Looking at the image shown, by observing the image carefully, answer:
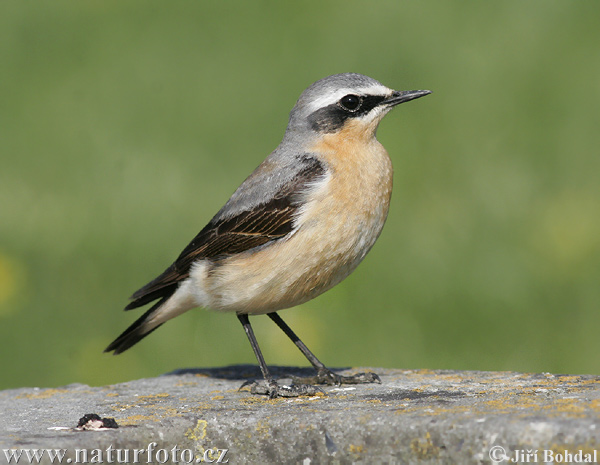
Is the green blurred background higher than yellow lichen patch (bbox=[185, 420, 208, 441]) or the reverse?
higher

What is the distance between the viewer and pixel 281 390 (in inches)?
257

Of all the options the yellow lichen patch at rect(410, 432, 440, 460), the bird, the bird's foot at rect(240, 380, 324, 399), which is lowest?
the yellow lichen patch at rect(410, 432, 440, 460)

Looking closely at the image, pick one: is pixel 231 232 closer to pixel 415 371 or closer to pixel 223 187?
pixel 415 371

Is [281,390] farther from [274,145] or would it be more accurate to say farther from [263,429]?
[274,145]

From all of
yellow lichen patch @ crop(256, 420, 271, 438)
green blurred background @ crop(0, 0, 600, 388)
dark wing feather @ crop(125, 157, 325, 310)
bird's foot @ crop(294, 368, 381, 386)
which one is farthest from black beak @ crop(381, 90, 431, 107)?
yellow lichen patch @ crop(256, 420, 271, 438)

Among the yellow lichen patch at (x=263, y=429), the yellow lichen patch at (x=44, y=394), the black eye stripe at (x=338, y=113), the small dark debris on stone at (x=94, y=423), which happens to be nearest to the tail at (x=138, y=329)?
the yellow lichen patch at (x=44, y=394)

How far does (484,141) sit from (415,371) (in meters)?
4.26

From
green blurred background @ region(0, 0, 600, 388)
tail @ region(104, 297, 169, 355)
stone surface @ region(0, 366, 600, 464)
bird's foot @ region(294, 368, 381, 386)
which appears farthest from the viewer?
green blurred background @ region(0, 0, 600, 388)

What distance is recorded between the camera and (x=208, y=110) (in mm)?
11445

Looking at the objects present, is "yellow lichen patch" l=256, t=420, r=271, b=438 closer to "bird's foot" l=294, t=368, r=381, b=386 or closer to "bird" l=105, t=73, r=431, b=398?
"bird" l=105, t=73, r=431, b=398

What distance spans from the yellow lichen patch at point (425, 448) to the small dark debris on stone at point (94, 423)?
5.23 feet

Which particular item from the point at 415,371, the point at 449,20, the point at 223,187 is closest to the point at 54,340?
the point at 223,187

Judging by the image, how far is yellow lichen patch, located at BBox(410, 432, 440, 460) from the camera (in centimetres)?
475

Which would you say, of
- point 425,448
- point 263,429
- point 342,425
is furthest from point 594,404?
point 263,429
